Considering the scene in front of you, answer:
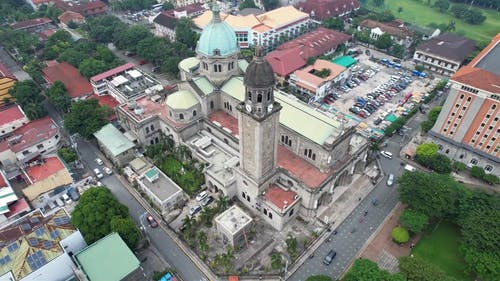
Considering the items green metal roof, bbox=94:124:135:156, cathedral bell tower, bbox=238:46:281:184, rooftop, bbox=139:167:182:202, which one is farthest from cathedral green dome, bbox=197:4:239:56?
rooftop, bbox=139:167:182:202

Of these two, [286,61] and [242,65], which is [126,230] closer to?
[242,65]

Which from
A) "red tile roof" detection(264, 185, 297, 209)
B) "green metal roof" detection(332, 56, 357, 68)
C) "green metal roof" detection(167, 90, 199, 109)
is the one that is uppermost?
"green metal roof" detection(167, 90, 199, 109)

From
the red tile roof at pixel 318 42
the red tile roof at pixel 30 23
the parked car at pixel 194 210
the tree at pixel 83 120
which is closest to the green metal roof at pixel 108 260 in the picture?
the parked car at pixel 194 210

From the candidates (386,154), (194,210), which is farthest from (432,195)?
(194,210)

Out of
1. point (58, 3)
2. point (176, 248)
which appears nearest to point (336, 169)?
point (176, 248)

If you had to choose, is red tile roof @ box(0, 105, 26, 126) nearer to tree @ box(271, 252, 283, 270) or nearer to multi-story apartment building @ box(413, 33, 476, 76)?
tree @ box(271, 252, 283, 270)

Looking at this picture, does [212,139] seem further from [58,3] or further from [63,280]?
[58,3]
